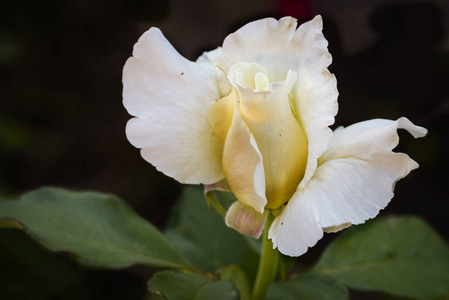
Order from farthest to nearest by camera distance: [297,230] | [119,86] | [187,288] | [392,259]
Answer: [119,86] → [392,259] → [187,288] → [297,230]

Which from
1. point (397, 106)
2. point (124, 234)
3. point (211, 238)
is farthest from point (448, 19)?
point (124, 234)

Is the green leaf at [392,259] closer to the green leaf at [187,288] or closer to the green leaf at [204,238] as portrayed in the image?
the green leaf at [204,238]

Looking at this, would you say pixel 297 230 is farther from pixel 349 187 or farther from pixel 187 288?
pixel 187 288

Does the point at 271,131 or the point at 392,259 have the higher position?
the point at 271,131

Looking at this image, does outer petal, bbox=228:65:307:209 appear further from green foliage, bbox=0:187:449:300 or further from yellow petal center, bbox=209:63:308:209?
green foliage, bbox=0:187:449:300

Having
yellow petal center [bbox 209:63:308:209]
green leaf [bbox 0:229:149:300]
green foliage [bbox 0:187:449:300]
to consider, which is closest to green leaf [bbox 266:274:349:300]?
green foliage [bbox 0:187:449:300]

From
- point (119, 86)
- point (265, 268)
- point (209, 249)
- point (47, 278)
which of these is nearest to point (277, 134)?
point (265, 268)

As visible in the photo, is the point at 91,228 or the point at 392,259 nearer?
the point at 91,228
